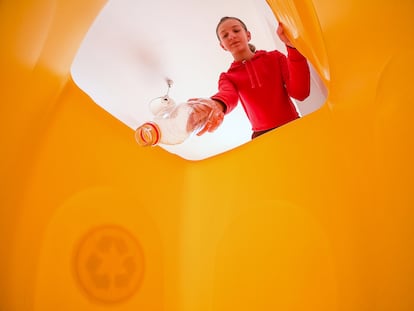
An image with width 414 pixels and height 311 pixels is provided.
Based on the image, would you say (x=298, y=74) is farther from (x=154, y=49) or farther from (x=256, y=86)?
(x=154, y=49)

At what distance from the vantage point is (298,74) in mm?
785

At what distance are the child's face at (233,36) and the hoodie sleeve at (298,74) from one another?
232mm

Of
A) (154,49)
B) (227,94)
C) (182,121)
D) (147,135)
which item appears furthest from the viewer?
(154,49)

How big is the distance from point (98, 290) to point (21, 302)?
0.47 ft

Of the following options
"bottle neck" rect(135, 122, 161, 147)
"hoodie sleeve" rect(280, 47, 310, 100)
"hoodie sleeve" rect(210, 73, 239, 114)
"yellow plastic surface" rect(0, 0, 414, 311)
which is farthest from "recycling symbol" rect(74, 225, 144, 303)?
"hoodie sleeve" rect(280, 47, 310, 100)

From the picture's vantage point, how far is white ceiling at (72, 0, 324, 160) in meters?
1.16

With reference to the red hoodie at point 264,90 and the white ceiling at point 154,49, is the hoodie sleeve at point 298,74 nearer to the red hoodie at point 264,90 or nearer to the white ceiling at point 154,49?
the red hoodie at point 264,90

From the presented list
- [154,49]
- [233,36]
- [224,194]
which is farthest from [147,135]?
[154,49]

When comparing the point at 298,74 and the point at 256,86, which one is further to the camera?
the point at 256,86

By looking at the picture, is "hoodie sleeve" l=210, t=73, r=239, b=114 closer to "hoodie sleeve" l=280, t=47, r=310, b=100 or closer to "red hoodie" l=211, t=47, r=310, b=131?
"red hoodie" l=211, t=47, r=310, b=131

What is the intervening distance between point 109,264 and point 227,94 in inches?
23.9

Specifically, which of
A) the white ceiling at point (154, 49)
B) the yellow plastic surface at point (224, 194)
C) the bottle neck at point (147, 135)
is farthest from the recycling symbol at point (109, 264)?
the white ceiling at point (154, 49)

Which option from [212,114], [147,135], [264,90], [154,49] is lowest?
[147,135]

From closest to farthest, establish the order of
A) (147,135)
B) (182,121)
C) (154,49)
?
1. (147,135)
2. (182,121)
3. (154,49)
